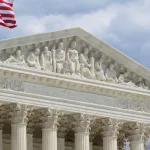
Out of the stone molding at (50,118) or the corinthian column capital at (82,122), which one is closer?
the stone molding at (50,118)

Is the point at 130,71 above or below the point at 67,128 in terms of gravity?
above

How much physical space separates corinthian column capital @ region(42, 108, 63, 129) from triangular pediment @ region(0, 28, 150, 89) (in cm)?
289

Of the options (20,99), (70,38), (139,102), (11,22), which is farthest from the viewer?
(139,102)

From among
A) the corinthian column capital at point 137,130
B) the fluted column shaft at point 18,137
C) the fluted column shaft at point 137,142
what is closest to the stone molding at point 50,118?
the fluted column shaft at point 18,137

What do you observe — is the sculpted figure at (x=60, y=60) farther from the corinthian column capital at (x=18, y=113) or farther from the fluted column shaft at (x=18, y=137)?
the fluted column shaft at (x=18, y=137)

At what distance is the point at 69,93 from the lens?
195 ft

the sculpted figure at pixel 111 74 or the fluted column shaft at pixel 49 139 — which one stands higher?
the sculpted figure at pixel 111 74

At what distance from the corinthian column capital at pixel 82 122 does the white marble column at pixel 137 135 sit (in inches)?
201

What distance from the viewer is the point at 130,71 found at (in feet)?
208

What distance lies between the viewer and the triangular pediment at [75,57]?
185 ft

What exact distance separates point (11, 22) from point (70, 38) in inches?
328

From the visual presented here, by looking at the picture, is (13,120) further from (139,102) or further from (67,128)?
(139,102)

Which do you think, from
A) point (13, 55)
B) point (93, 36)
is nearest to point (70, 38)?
point (93, 36)

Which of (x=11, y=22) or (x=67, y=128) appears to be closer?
(x=11, y=22)
